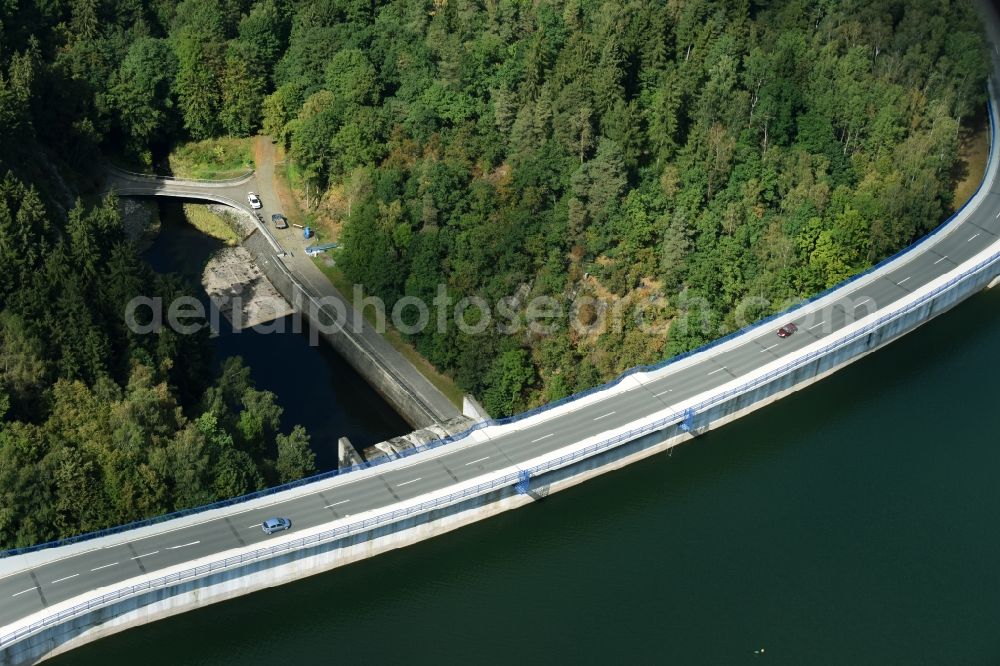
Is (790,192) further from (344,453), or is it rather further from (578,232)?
(344,453)

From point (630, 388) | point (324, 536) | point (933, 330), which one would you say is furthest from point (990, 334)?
point (324, 536)

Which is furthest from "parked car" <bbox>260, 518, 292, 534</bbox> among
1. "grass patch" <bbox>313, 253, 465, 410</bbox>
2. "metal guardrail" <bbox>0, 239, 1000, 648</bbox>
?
"grass patch" <bbox>313, 253, 465, 410</bbox>

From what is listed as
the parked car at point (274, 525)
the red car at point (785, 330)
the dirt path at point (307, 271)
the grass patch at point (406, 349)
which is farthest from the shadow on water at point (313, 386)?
the red car at point (785, 330)

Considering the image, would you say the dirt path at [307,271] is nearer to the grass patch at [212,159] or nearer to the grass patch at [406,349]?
the grass patch at [406,349]

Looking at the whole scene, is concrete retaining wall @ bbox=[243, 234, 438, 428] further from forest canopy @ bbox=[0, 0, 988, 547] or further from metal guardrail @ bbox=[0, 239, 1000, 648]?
metal guardrail @ bbox=[0, 239, 1000, 648]

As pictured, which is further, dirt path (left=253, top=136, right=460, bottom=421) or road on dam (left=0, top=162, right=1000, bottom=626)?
dirt path (left=253, top=136, right=460, bottom=421)
